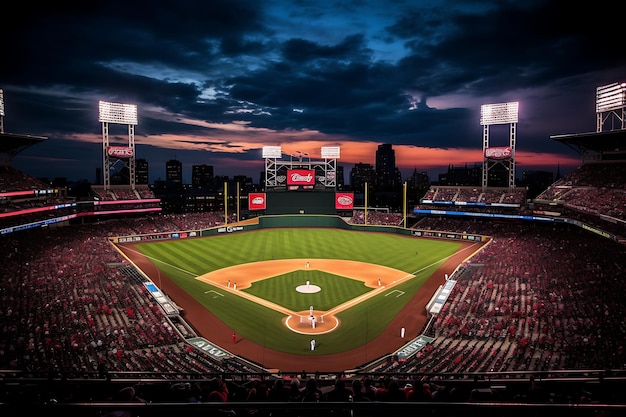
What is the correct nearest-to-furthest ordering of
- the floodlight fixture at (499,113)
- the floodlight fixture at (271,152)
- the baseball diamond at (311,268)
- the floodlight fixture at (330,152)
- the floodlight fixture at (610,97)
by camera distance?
the baseball diamond at (311,268) → the floodlight fixture at (610,97) → the floodlight fixture at (499,113) → the floodlight fixture at (271,152) → the floodlight fixture at (330,152)

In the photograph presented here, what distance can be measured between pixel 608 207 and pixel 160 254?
47882mm

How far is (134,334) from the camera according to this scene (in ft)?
73.1

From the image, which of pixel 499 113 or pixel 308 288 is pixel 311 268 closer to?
pixel 308 288

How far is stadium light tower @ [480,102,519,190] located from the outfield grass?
51.2 feet

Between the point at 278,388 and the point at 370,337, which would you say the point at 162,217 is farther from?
the point at 278,388

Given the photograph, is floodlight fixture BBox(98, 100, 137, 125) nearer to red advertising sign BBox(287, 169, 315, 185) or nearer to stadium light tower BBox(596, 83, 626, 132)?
red advertising sign BBox(287, 169, 315, 185)

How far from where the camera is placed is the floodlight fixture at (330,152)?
70.2 m

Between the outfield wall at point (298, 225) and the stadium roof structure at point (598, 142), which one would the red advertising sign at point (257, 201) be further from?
the stadium roof structure at point (598, 142)

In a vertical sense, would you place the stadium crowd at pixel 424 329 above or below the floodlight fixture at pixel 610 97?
below

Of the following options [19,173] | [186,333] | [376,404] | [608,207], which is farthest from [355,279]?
[19,173]

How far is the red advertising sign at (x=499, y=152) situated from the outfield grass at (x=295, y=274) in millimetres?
15646

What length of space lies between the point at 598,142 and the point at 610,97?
5451mm

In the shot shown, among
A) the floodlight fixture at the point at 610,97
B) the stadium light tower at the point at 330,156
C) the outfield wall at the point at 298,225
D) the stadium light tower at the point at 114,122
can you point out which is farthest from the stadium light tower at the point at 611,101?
the stadium light tower at the point at 114,122

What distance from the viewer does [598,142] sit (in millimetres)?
47312
